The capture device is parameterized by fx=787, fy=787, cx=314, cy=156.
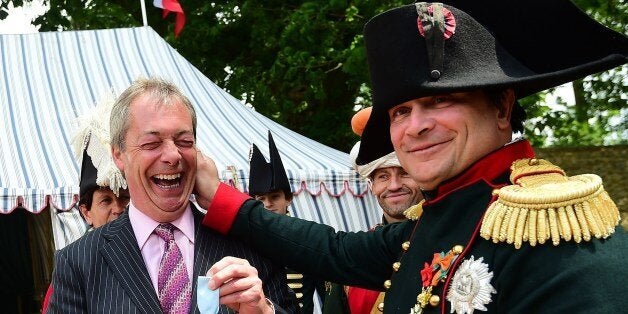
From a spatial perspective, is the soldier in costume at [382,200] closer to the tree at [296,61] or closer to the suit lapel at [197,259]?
the suit lapel at [197,259]

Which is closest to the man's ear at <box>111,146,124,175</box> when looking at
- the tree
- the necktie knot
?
the necktie knot

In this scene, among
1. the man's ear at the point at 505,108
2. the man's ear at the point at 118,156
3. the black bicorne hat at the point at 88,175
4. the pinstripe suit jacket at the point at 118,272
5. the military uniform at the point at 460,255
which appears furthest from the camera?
the black bicorne hat at the point at 88,175

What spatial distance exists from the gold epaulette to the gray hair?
43.7 inches

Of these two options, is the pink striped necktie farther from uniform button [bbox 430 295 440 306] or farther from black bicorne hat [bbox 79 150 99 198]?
black bicorne hat [bbox 79 150 99 198]

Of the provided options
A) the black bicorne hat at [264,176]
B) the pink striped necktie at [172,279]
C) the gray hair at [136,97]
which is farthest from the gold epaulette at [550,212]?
the black bicorne hat at [264,176]

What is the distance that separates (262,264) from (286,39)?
27.5 feet

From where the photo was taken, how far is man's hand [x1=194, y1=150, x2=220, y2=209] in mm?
2617

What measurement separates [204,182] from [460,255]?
1.03 metres

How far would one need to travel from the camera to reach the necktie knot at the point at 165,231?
250 centimetres

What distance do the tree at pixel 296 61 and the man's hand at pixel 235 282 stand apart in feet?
25.9

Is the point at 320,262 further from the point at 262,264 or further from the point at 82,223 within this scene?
the point at 82,223

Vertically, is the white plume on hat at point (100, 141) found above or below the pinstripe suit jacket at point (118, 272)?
above

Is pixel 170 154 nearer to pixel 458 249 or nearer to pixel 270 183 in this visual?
pixel 458 249

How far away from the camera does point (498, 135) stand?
6.68 feet
